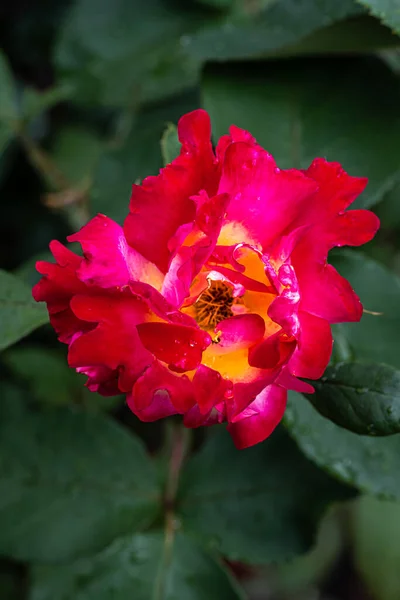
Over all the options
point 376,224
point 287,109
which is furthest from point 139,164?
point 376,224

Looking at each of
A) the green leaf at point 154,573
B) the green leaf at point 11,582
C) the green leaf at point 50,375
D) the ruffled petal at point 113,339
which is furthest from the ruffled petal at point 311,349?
the green leaf at point 11,582

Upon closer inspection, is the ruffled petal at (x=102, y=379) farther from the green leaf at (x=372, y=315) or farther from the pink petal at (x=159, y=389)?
the green leaf at (x=372, y=315)

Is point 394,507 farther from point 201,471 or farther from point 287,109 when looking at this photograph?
point 287,109

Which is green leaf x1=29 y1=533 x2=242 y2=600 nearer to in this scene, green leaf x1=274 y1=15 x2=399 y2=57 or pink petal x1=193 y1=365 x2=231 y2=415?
pink petal x1=193 y1=365 x2=231 y2=415

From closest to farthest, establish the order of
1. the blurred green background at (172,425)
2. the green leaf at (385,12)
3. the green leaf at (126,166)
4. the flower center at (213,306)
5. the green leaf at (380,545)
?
the flower center at (213,306) → the green leaf at (385,12) → the blurred green background at (172,425) → the green leaf at (126,166) → the green leaf at (380,545)

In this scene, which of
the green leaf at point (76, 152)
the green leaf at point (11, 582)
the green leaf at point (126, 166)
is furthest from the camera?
the green leaf at point (76, 152)

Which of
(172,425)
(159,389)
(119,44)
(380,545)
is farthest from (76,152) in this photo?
(380,545)

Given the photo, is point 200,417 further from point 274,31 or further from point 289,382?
point 274,31
